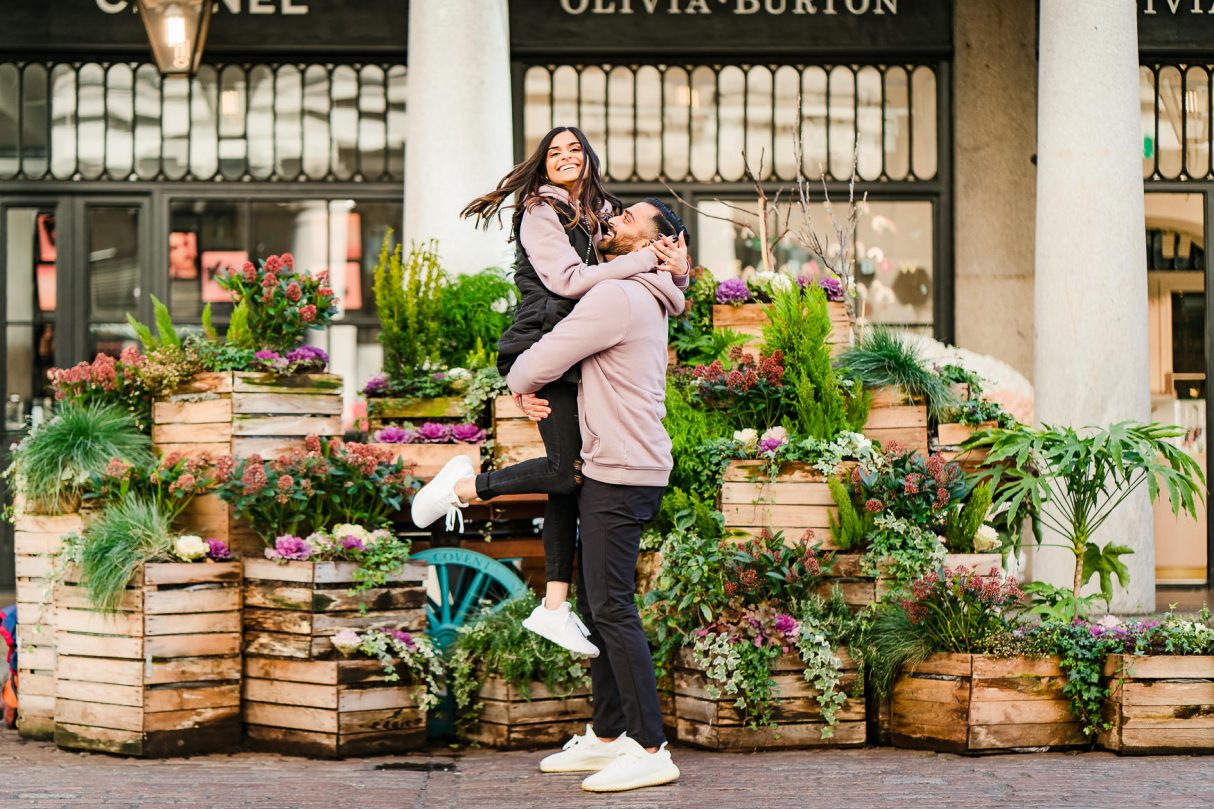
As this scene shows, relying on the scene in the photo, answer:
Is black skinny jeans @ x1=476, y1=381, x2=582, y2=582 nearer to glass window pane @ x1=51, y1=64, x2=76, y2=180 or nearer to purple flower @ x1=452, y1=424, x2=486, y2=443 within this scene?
purple flower @ x1=452, y1=424, x2=486, y2=443

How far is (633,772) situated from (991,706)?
4.93ft

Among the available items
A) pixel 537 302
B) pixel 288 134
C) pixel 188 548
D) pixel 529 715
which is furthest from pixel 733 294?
pixel 288 134

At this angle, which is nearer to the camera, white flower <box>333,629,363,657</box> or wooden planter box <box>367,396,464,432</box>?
white flower <box>333,629,363,657</box>

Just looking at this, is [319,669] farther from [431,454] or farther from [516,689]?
[431,454]

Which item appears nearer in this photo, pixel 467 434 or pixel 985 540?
pixel 985 540

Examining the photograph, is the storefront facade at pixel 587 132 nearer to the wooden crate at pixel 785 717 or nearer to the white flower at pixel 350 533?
the white flower at pixel 350 533

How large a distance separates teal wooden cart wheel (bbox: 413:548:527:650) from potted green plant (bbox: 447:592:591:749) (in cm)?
42

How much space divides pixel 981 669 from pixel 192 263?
6775 millimetres

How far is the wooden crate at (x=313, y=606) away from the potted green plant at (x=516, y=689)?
304mm

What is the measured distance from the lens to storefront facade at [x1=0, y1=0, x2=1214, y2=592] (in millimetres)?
10539

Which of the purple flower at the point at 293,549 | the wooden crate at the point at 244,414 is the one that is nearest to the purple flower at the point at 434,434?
the wooden crate at the point at 244,414

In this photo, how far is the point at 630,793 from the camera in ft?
17.4

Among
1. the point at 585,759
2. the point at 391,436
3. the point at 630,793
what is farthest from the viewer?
the point at 391,436

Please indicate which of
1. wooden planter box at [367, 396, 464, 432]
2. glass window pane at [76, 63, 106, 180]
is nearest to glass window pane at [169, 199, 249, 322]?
glass window pane at [76, 63, 106, 180]
